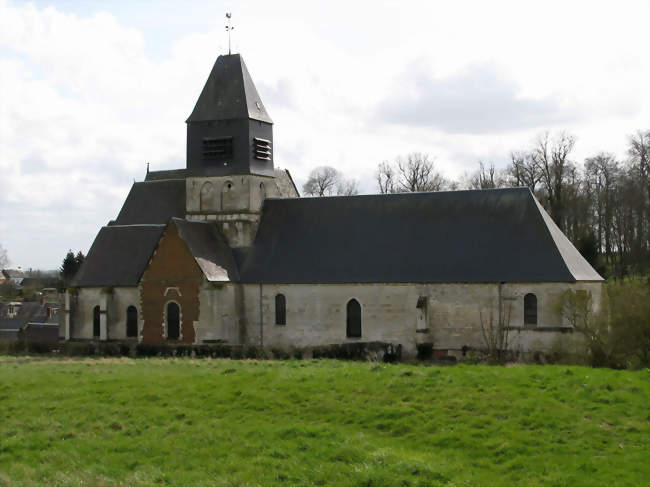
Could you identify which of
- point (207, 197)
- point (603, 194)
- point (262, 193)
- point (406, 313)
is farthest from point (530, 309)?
point (603, 194)

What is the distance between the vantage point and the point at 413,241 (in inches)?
1388

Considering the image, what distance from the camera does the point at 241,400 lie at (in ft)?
62.0

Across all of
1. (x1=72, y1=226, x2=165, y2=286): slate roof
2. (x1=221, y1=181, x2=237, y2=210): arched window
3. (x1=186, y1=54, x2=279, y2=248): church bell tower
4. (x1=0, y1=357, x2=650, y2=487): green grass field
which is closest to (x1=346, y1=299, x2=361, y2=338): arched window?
(x1=186, y1=54, x2=279, y2=248): church bell tower

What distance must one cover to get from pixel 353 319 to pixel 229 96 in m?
12.5

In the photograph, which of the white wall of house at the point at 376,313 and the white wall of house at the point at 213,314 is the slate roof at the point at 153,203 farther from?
the white wall of house at the point at 213,314

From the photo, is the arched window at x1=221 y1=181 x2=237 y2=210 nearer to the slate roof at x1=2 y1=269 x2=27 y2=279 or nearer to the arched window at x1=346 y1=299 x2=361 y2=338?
the arched window at x1=346 y1=299 x2=361 y2=338

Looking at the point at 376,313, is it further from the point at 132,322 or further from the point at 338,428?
the point at 338,428

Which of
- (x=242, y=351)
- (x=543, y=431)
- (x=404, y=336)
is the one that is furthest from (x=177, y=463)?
(x=404, y=336)

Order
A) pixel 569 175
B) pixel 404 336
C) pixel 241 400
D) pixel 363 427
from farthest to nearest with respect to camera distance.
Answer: pixel 569 175, pixel 404 336, pixel 241 400, pixel 363 427

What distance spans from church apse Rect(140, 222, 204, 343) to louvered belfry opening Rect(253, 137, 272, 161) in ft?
18.8

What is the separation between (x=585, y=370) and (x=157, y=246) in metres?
21.5

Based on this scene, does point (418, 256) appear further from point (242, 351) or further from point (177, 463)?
point (177, 463)

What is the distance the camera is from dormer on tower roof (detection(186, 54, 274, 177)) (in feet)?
125

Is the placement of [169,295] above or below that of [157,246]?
below
